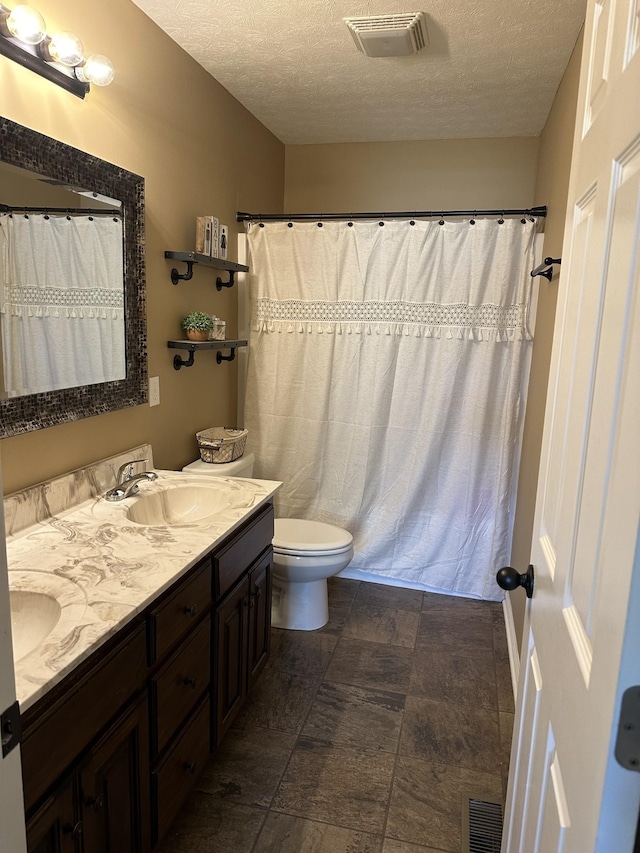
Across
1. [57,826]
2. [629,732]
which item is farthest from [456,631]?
[629,732]

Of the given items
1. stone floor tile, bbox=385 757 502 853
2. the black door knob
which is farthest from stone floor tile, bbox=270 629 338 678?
the black door knob

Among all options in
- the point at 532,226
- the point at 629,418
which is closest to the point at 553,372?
the point at 629,418

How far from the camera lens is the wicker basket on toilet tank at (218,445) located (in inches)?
103

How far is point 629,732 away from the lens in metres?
0.59

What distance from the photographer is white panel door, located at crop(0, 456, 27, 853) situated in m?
0.66

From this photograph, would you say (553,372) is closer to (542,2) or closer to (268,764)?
(542,2)

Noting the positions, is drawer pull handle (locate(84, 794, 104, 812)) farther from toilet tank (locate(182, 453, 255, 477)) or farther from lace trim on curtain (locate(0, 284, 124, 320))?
toilet tank (locate(182, 453, 255, 477))

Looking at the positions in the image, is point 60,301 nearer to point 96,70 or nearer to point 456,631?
point 96,70

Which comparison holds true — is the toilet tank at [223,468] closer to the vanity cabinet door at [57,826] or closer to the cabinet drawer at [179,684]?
the cabinet drawer at [179,684]

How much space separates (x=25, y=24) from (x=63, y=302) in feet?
2.28

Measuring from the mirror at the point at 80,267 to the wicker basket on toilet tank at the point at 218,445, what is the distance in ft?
1.50

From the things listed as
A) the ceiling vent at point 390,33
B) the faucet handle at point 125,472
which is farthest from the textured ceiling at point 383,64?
the faucet handle at point 125,472

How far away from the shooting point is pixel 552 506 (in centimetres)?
110

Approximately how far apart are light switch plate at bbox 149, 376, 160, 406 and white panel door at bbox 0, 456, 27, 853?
1650 millimetres
